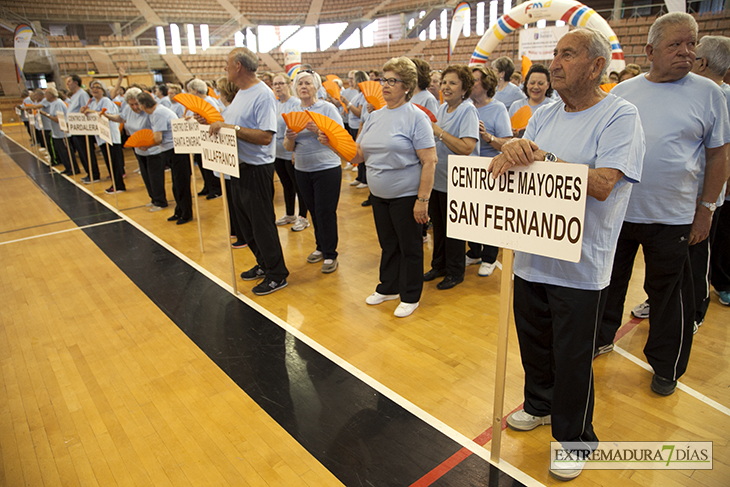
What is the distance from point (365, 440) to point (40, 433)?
5.30 feet

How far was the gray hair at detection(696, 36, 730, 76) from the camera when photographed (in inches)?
93.2

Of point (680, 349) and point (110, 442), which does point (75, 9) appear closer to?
point (110, 442)

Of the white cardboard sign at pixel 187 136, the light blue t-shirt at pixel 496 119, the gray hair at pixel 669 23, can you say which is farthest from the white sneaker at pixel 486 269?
the white cardboard sign at pixel 187 136

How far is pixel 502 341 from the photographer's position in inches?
68.8

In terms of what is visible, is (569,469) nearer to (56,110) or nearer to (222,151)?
(222,151)

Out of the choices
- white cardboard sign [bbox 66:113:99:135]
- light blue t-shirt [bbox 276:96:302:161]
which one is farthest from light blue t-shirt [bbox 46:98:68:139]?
light blue t-shirt [bbox 276:96:302:161]

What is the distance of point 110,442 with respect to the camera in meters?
2.13

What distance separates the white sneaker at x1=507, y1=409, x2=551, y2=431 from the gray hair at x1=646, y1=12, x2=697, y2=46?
5.83ft

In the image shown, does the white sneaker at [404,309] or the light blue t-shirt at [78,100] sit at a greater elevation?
the light blue t-shirt at [78,100]

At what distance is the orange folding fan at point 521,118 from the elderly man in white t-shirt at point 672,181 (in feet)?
5.60

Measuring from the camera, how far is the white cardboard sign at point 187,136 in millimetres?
4284

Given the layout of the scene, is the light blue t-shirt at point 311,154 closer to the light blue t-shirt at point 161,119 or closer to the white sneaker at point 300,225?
the white sneaker at point 300,225

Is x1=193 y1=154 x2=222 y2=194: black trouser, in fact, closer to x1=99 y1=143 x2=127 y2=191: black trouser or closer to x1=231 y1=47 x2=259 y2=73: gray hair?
x1=99 y1=143 x2=127 y2=191: black trouser

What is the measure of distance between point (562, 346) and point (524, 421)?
1.80 feet
